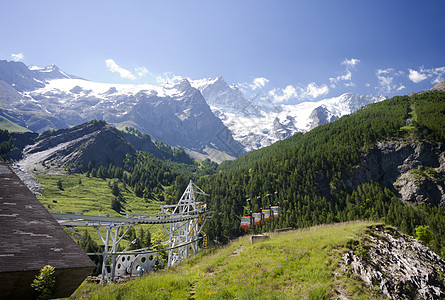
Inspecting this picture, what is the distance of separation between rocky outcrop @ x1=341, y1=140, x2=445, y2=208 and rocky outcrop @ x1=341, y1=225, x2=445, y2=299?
8633 centimetres

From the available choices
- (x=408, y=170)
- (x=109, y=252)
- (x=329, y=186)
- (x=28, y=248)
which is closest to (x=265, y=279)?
(x=28, y=248)

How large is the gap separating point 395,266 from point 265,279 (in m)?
12.8

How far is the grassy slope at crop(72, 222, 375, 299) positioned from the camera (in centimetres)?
1737

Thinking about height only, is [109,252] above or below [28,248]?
below

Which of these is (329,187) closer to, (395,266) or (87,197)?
(395,266)

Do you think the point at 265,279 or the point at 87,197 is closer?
the point at 265,279

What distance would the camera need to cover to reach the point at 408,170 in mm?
111250

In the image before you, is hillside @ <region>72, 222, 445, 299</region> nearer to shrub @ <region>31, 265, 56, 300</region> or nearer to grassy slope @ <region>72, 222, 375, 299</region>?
grassy slope @ <region>72, 222, 375, 299</region>

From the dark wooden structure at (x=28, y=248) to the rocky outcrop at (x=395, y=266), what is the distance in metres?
21.0

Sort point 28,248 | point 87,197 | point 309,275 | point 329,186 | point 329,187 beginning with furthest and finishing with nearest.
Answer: point 87,197 < point 329,186 < point 329,187 < point 309,275 < point 28,248

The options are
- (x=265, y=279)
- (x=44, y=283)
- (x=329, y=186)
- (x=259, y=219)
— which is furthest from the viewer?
(x=329, y=186)

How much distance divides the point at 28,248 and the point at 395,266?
95.4ft

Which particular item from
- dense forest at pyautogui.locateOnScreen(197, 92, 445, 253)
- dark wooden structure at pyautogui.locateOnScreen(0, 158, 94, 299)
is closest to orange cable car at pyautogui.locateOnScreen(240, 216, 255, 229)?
dark wooden structure at pyautogui.locateOnScreen(0, 158, 94, 299)

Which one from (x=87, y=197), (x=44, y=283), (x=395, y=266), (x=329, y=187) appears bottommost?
(x=395, y=266)
